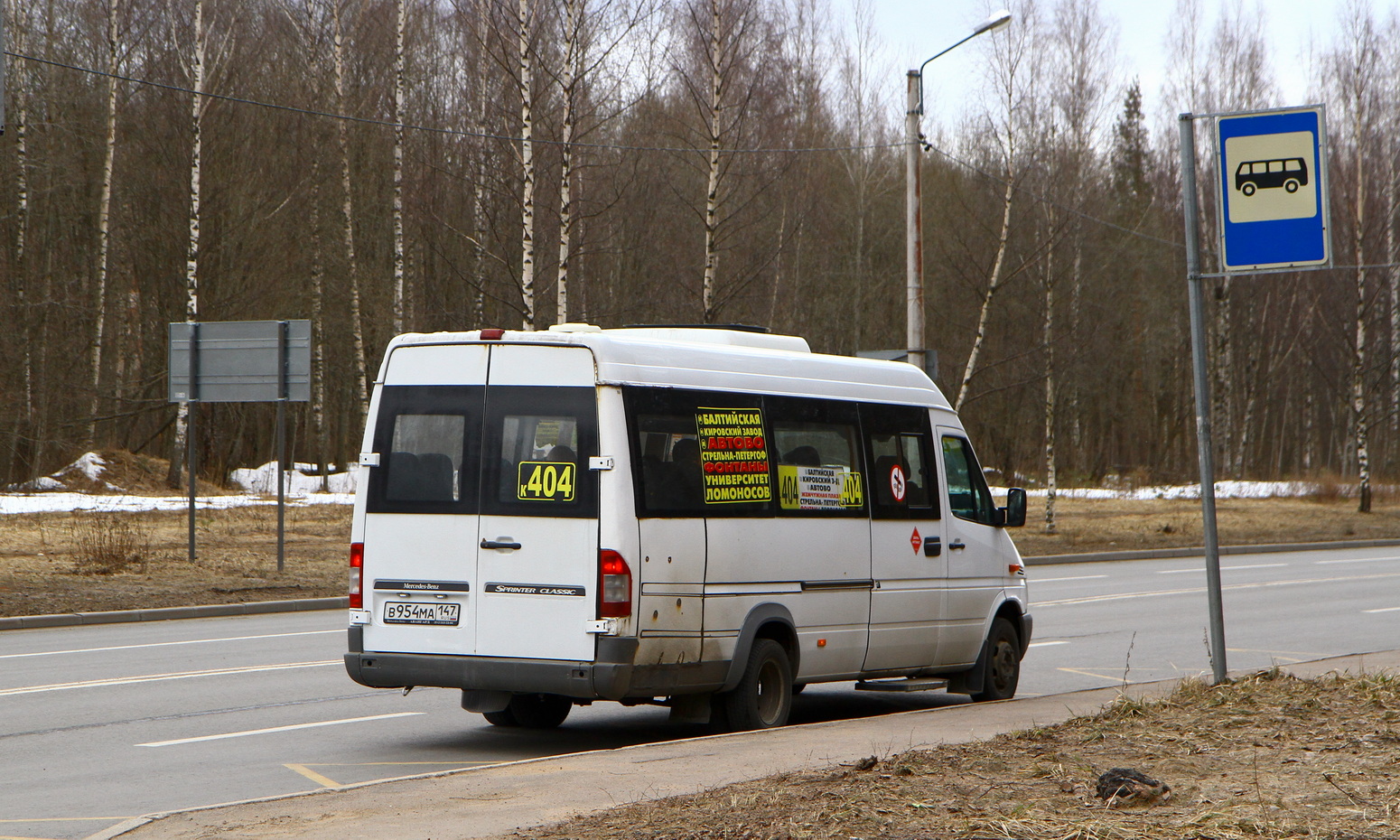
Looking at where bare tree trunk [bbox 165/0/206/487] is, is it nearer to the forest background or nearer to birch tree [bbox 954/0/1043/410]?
the forest background

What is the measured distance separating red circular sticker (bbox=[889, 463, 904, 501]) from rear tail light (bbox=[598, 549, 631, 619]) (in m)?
2.78

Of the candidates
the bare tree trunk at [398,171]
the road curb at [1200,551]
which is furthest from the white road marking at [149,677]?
the bare tree trunk at [398,171]

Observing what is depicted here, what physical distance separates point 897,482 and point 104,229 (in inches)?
1290

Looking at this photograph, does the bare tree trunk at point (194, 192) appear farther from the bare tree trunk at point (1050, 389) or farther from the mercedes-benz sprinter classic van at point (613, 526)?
the mercedes-benz sprinter classic van at point (613, 526)

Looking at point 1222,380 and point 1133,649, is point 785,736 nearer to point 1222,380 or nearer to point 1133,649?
point 1133,649

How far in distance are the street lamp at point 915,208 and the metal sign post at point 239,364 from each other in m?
8.62

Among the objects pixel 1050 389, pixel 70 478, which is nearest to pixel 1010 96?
pixel 1050 389

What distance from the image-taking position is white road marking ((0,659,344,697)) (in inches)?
448

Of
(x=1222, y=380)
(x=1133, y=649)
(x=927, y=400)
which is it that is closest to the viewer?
(x=927, y=400)

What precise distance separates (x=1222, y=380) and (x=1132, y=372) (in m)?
9.35

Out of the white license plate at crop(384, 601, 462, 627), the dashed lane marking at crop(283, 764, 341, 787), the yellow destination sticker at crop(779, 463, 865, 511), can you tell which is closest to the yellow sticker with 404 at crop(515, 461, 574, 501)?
the white license plate at crop(384, 601, 462, 627)

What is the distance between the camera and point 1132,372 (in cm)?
6281

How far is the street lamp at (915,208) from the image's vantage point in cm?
2056

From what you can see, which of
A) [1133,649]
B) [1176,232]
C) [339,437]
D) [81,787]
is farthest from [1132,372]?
[81,787]
